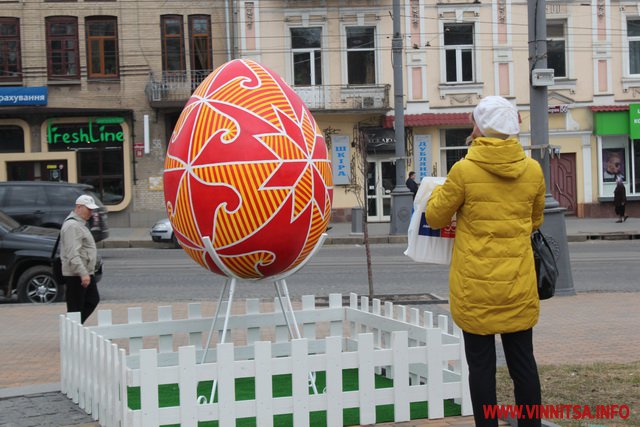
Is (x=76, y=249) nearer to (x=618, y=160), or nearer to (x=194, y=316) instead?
(x=194, y=316)

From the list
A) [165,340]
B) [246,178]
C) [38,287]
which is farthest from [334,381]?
[38,287]

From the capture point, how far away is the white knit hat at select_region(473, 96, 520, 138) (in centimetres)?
534

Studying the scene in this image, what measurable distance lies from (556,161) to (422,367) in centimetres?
2821

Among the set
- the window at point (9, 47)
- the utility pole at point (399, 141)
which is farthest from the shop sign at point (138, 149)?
the utility pole at point (399, 141)

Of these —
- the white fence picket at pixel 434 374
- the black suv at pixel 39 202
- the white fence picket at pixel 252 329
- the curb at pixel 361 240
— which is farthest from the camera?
the curb at pixel 361 240

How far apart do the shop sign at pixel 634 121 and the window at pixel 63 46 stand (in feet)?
64.2

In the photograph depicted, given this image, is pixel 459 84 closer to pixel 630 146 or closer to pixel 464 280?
pixel 630 146

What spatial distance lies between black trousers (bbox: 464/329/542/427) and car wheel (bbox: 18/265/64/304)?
34.4ft

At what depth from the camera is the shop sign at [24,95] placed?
3206cm

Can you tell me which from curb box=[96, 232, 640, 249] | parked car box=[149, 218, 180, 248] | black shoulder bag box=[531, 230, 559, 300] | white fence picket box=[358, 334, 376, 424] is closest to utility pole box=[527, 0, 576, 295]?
white fence picket box=[358, 334, 376, 424]

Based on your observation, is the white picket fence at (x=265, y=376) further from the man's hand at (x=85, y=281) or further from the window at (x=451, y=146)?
the window at (x=451, y=146)

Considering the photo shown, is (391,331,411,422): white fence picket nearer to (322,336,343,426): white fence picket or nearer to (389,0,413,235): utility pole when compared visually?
(322,336,343,426): white fence picket

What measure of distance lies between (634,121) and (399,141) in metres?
10.8

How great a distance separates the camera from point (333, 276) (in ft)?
58.2
